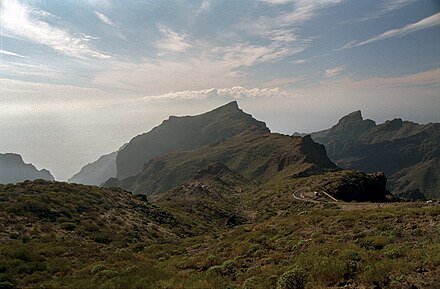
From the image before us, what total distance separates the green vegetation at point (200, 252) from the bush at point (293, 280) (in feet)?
0.12

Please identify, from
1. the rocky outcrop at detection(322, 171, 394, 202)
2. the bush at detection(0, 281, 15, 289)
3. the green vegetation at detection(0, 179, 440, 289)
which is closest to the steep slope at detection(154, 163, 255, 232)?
the green vegetation at detection(0, 179, 440, 289)

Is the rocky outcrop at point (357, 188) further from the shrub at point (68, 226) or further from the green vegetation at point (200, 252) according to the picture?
the shrub at point (68, 226)

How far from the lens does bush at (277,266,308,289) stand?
11.9m

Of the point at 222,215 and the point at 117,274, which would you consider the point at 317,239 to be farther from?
the point at 222,215

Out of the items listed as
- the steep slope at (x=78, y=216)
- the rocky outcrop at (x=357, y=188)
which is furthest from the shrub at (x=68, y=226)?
the rocky outcrop at (x=357, y=188)

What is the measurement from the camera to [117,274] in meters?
14.2

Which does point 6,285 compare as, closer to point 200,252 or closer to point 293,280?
point 293,280

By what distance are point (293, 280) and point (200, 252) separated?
1412 cm

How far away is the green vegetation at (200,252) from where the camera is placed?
40.6 feet

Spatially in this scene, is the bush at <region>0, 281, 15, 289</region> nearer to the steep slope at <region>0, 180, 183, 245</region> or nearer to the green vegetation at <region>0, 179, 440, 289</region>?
the green vegetation at <region>0, 179, 440, 289</region>

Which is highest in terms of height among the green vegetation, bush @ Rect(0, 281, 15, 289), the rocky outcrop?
bush @ Rect(0, 281, 15, 289)

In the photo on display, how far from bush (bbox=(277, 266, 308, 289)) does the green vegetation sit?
0.04 metres

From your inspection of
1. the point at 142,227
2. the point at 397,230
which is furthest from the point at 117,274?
the point at 142,227

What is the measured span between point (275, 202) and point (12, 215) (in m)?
58.2
